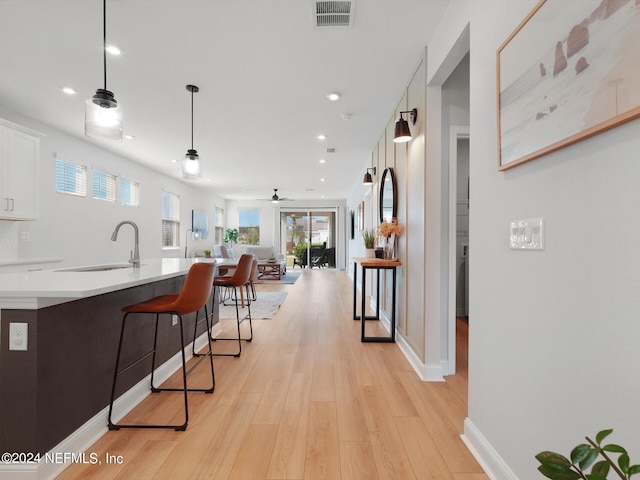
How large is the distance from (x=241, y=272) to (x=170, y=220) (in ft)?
18.4

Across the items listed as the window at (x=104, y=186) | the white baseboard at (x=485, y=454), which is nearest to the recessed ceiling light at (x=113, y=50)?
the window at (x=104, y=186)

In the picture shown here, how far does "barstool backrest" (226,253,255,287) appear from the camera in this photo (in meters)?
3.18

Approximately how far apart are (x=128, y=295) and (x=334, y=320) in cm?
278

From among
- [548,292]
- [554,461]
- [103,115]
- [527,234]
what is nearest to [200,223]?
[103,115]

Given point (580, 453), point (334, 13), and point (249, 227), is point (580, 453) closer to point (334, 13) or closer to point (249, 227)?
point (334, 13)

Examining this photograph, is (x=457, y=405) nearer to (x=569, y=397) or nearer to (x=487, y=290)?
(x=487, y=290)

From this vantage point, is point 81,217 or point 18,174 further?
point 81,217

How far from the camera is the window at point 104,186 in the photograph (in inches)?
208

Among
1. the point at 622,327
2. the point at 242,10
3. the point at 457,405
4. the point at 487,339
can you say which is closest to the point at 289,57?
the point at 242,10

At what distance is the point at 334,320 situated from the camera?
4.45m

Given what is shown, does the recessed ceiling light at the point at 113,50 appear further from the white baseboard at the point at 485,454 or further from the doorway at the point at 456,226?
the white baseboard at the point at 485,454

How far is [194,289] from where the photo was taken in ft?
6.58

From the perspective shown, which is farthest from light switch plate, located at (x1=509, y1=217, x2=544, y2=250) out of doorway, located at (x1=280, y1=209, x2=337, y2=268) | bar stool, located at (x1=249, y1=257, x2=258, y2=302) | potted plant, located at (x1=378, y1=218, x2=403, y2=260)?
doorway, located at (x1=280, y1=209, x2=337, y2=268)

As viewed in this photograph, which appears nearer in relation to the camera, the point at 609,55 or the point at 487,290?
the point at 609,55
